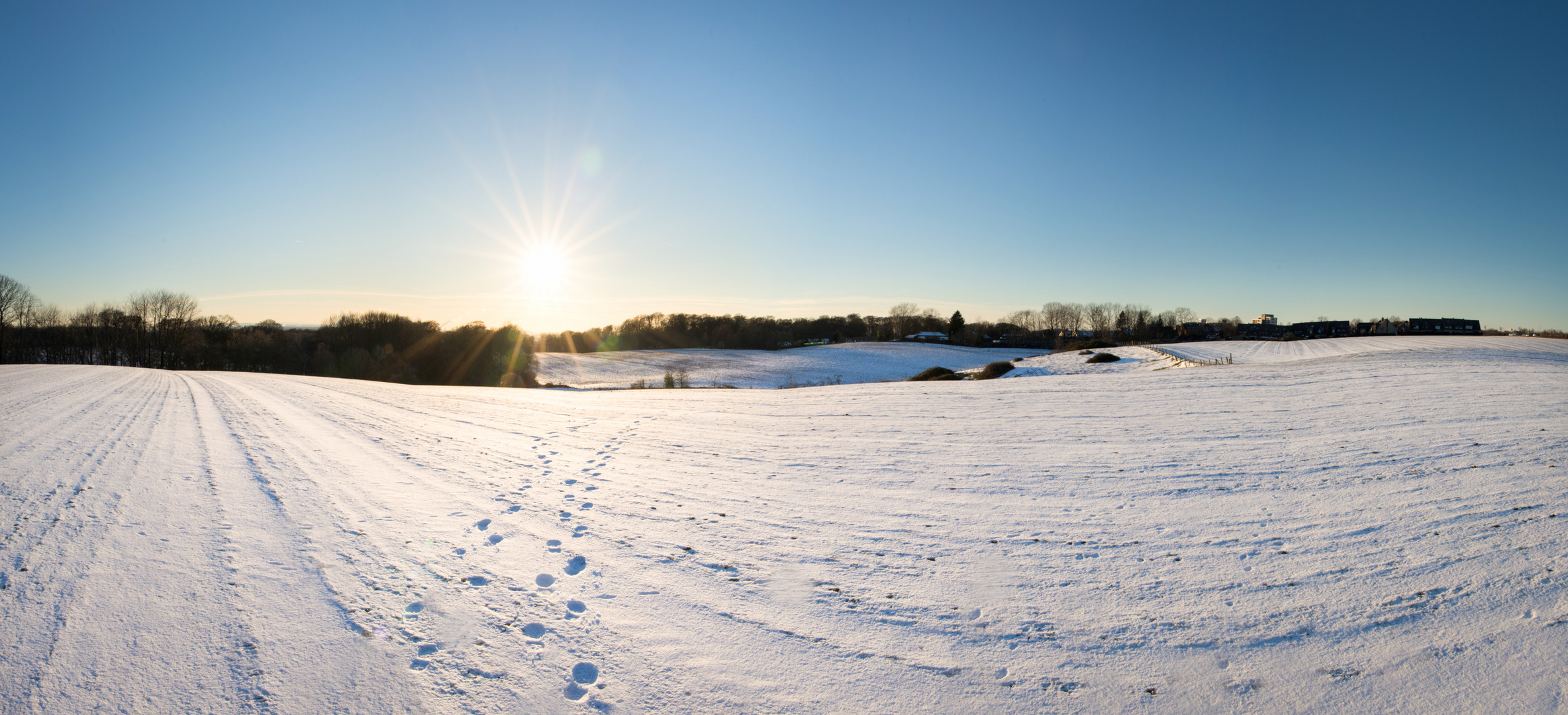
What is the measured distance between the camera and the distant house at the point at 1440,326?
184ft

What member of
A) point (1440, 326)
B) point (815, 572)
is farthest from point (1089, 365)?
point (1440, 326)

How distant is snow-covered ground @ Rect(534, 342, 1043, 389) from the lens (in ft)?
158

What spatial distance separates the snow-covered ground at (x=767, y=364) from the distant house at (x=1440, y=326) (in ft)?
125

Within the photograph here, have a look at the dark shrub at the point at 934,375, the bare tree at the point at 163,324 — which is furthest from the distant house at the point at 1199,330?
the bare tree at the point at 163,324

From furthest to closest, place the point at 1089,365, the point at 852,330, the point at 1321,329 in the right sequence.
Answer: the point at 852,330 → the point at 1321,329 → the point at 1089,365

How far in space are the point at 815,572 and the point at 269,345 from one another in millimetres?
70808

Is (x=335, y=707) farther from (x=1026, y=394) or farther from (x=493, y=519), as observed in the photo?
(x=1026, y=394)

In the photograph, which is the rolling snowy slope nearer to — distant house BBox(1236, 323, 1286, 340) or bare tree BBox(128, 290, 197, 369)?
distant house BBox(1236, 323, 1286, 340)

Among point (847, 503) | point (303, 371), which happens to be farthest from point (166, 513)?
point (303, 371)

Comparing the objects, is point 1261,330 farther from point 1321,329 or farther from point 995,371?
point 995,371

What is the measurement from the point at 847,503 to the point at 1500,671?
15.7ft

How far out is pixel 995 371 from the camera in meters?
29.9

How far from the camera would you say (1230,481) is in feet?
22.4

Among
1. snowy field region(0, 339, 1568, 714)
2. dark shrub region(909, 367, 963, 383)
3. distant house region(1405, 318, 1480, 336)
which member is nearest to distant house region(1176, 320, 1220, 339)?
distant house region(1405, 318, 1480, 336)
